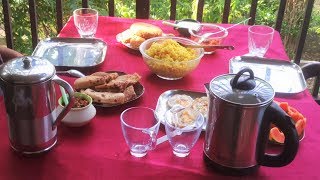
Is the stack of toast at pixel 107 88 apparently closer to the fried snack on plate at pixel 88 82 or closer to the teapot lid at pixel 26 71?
the fried snack on plate at pixel 88 82

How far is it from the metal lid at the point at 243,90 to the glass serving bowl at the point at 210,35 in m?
0.63

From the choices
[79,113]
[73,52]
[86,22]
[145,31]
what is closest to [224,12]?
[145,31]

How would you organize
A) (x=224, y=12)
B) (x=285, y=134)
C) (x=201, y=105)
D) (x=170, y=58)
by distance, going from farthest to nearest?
(x=224, y=12)
(x=170, y=58)
(x=201, y=105)
(x=285, y=134)

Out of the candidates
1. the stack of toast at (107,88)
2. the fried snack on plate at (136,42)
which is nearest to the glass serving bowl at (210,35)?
the fried snack on plate at (136,42)

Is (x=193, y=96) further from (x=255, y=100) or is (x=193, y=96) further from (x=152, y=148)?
(x=255, y=100)

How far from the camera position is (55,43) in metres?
1.58

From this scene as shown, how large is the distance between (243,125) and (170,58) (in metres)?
0.53

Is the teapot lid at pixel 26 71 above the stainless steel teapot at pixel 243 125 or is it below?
above

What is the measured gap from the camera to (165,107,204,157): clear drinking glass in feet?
3.20

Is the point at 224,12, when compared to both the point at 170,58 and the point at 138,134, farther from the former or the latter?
the point at 138,134

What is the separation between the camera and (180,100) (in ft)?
3.88

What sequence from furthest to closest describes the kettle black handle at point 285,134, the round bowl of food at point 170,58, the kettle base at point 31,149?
the round bowl of food at point 170,58
the kettle base at point 31,149
the kettle black handle at point 285,134

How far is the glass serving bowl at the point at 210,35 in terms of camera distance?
1568 mm

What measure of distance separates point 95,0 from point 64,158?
2.52 metres
